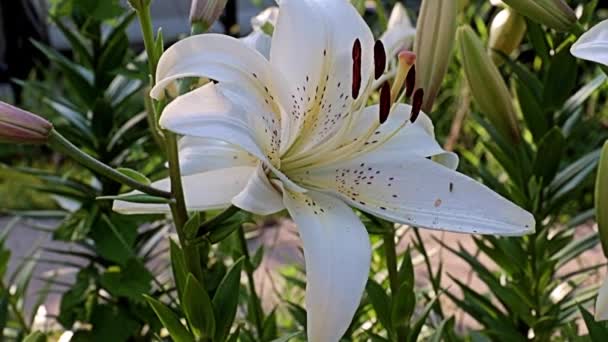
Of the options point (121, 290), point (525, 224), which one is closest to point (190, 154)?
point (525, 224)

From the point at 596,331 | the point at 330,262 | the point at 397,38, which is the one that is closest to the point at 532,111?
the point at 397,38

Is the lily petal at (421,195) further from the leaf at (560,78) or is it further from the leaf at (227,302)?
the leaf at (560,78)

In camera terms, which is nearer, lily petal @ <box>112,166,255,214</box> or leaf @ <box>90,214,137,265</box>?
lily petal @ <box>112,166,255,214</box>

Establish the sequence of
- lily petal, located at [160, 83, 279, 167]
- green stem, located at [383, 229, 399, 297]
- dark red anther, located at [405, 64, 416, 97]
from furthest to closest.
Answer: green stem, located at [383, 229, 399, 297] < dark red anther, located at [405, 64, 416, 97] < lily petal, located at [160, 83, 279, 167]

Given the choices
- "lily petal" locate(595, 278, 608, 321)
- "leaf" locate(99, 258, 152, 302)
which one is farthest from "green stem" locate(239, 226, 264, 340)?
"lily petal" locate(595, 278, 608, 321)

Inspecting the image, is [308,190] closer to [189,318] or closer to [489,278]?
[189,318]

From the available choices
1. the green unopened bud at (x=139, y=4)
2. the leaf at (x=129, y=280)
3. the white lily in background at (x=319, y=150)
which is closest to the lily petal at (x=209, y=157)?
the white lily in background at (x=319, y=150)

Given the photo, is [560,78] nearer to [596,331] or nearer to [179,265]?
[596,331]

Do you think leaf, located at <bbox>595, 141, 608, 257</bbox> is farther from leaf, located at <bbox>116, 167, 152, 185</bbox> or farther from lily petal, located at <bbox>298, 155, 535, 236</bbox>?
leaf, located at <bbox>116, 167, 152, 185</bbox>
